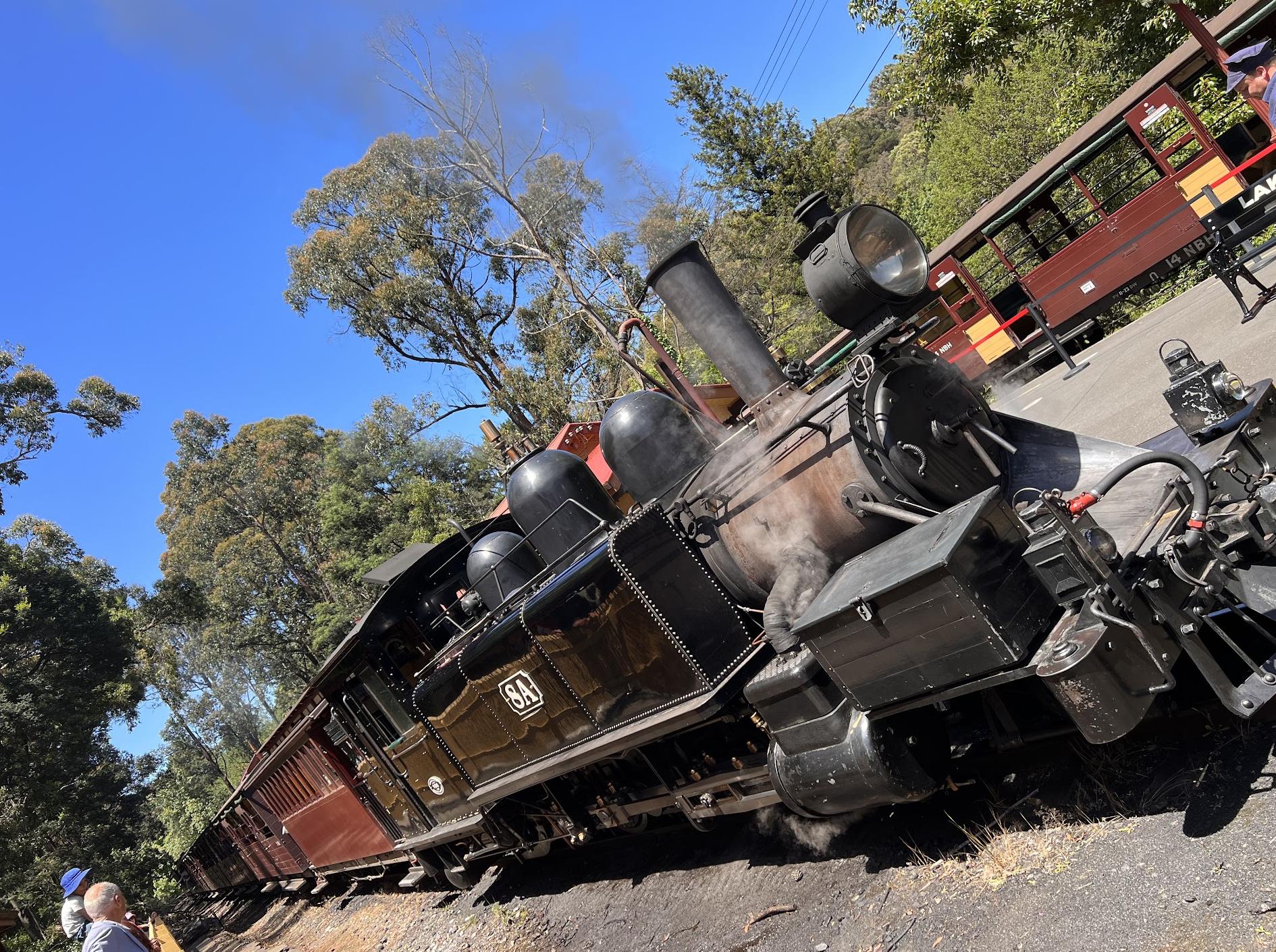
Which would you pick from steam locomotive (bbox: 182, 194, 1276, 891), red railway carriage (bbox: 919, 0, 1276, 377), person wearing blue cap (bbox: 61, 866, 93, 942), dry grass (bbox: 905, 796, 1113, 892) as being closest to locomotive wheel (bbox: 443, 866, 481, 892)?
steam locomotive (bbox: 182, 194, 1276, 891)

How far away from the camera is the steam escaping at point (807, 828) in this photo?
502 cm

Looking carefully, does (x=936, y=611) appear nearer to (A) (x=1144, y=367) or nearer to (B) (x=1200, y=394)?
(B) (x=1200, y=394)

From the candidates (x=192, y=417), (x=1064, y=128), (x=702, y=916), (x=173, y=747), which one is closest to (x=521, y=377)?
(x=1064, y=128)

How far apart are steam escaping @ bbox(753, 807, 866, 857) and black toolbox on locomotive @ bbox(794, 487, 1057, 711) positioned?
1.57m

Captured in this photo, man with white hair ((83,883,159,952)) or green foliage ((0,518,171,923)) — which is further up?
green foliage ((0,518,171,923))

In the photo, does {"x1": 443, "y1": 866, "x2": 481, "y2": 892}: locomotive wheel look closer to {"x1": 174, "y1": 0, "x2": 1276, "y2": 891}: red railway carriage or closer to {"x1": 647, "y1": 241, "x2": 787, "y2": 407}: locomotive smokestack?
{"x1": 174, "y1": 0, "x2": 1276, "y2": 891}: red railway carriage

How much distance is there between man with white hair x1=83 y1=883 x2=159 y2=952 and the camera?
5371mm

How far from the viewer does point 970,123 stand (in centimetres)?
2323

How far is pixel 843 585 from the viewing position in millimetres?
3934

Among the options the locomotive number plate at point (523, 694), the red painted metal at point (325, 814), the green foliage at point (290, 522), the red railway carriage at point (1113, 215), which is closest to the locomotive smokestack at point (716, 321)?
the locomotive number plate at point (523, 694)

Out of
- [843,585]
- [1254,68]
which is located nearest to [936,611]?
[843,585]

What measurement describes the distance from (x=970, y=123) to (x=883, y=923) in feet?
77.3

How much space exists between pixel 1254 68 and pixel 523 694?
7.67 metres

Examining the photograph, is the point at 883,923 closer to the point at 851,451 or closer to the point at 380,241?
the point at 851,451
